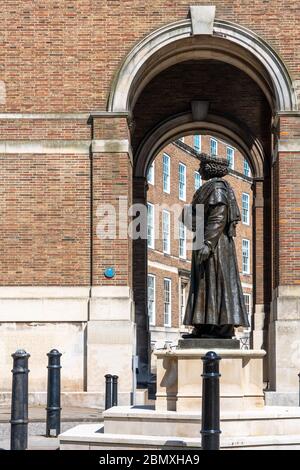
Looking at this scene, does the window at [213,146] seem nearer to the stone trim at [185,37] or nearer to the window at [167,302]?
the window at [167,302]

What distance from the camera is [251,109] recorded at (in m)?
27.0

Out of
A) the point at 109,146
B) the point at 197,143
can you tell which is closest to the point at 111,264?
the point at 109,146

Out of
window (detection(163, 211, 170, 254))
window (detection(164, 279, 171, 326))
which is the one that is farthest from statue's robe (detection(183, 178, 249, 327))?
window (detection(164, 279, 171, 326))

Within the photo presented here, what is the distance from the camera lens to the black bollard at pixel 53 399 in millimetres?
14125

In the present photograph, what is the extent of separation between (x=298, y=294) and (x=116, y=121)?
4842 millimetres

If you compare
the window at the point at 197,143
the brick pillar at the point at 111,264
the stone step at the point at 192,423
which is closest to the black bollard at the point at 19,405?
the stone step at the point at 192,423

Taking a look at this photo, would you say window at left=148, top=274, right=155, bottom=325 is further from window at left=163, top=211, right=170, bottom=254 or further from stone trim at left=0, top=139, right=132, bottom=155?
stone trim at left=0, top=139, right=132, bottom=155

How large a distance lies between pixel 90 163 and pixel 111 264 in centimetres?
202

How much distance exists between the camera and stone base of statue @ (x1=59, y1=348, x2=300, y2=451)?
11.4 meters

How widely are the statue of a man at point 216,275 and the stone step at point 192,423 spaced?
1.10 meters

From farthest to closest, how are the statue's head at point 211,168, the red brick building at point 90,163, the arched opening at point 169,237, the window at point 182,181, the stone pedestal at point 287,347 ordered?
the window at point 182,181, the arched opening at point 169,237, the red brick building at point 90,163, the stone pedestal at point 287,347, the statue's head at point 211,168
